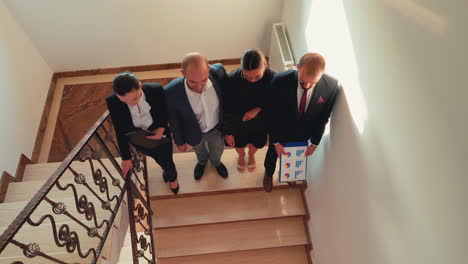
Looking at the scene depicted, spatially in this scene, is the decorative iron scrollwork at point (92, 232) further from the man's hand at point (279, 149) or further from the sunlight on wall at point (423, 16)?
the sunlight on wall at point (423, 16)

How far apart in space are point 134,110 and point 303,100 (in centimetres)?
116

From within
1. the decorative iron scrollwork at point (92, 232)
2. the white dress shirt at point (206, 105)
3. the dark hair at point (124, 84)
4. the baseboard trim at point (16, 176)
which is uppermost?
the baseboard trim at point (16, 176)

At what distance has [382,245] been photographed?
1768mm

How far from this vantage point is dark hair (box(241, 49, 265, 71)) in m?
1.92

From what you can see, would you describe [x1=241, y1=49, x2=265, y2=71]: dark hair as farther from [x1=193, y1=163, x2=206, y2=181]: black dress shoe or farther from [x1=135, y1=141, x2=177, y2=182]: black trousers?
[x1=193, y1=163, x2=206, y2=181]: black dress shoe

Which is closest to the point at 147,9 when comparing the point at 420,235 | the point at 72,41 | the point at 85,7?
the point at 85,7

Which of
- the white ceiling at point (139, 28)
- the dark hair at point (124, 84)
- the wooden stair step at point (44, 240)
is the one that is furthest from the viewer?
the white ceiling at point (139, 28)

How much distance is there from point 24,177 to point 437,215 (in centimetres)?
393

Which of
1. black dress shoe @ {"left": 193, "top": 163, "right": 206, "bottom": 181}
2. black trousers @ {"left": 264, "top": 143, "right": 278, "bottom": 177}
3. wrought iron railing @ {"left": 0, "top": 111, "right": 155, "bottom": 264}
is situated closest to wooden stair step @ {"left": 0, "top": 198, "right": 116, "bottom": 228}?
wrought iron railing @ {"left": 0, "top": 111, "right": 155, "bottom": 264}

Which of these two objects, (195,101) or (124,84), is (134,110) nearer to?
(124,84)

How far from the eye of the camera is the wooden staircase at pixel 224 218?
10.5 feet

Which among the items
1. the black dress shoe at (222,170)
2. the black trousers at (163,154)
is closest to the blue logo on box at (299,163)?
the black dress shoe at (222,170)

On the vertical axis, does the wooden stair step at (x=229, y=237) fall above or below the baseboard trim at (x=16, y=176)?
below

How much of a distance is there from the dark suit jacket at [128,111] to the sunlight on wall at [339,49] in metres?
1.22
